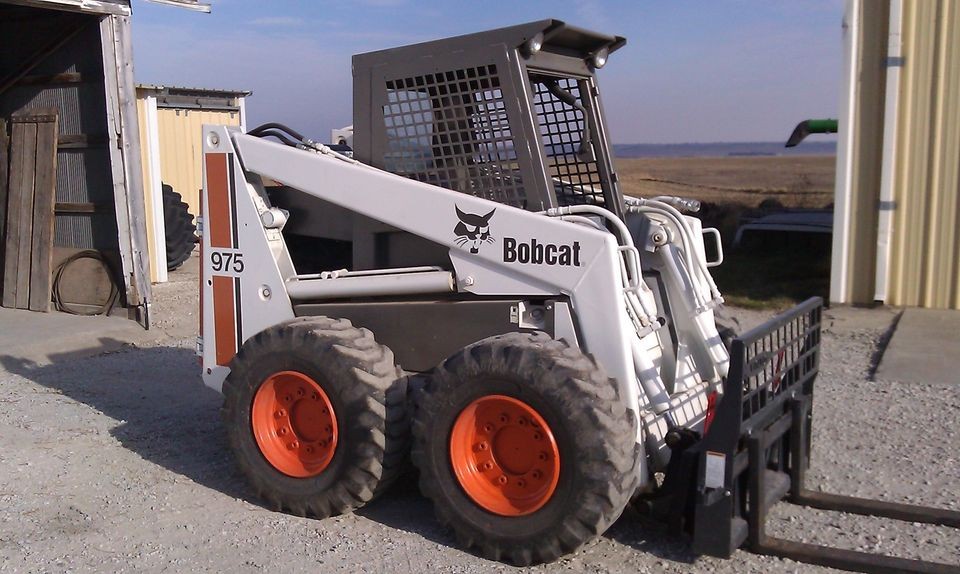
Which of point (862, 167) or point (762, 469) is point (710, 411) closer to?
point (762, 469)

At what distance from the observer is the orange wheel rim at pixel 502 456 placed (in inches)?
167

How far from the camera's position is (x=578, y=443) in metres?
4.04

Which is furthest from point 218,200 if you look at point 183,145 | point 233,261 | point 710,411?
point 183,145

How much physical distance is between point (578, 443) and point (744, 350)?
2.53 feet

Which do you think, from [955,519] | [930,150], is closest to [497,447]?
[955,519]

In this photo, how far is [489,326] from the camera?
469 cm

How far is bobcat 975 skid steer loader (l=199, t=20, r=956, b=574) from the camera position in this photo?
4152 mm

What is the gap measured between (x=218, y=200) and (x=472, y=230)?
5.20 ft

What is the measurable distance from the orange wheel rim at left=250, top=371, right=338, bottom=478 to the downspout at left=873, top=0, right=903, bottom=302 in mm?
7671

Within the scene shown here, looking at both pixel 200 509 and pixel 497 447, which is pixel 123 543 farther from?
pixel 497 447

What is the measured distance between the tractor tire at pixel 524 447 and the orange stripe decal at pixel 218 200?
5.36 feet

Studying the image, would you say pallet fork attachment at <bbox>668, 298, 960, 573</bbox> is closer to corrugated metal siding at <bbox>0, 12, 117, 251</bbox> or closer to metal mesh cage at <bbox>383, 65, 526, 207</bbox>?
metal mesh cage at <bbox>383, 65, 526, 207</bbox>

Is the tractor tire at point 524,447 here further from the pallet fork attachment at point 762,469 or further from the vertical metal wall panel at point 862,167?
the vertical metal wall panel at point 862,167

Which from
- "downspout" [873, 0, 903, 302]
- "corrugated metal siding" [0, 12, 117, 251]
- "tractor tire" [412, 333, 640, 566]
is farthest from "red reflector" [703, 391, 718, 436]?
"corrugated metal siding" [0, 12, 117, 251]
